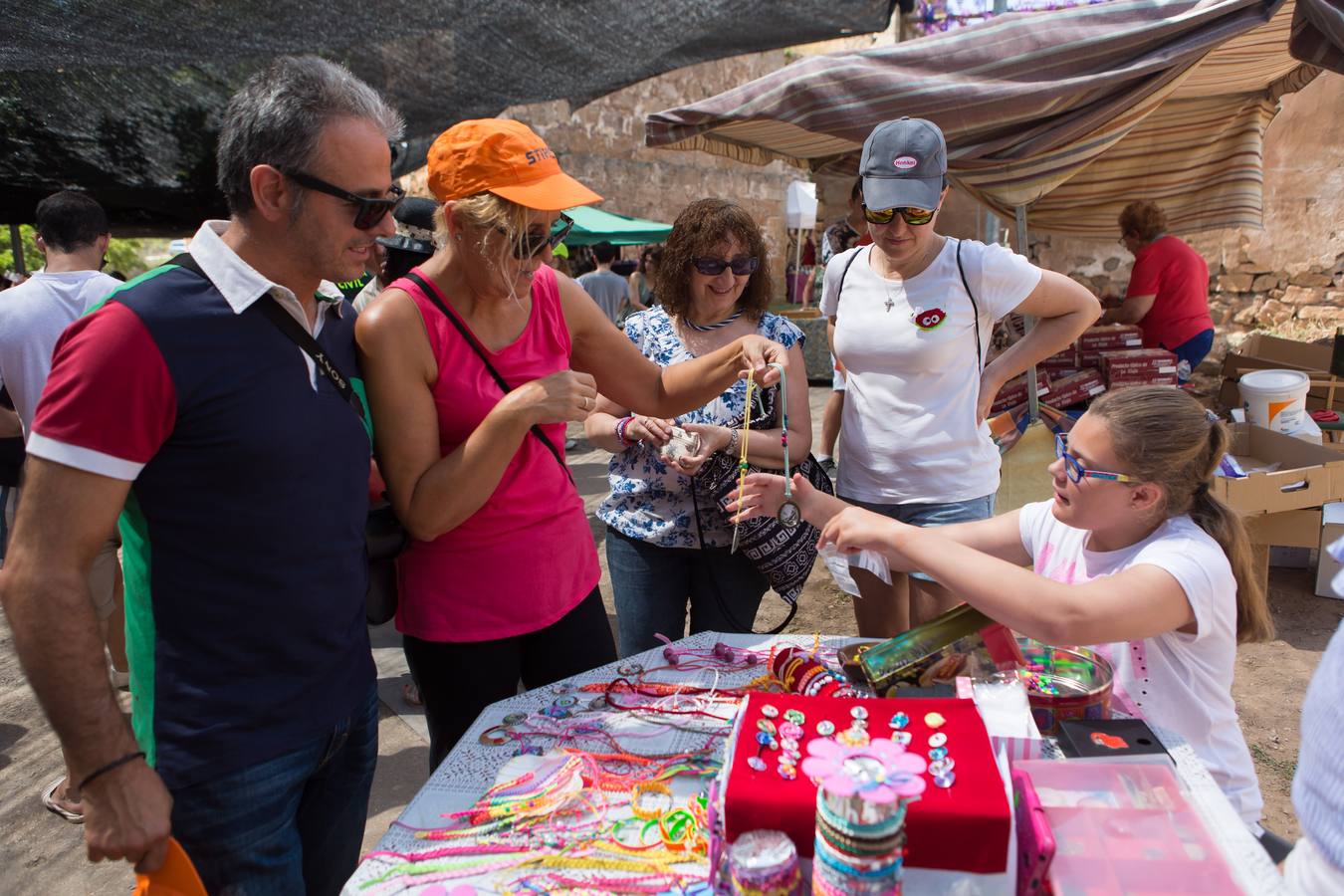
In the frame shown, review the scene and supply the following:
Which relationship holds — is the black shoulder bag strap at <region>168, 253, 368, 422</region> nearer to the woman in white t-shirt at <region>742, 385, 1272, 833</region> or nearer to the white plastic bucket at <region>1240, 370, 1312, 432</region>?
the woman in white t-shirt at <region>742, 385, 1272, 833</region>

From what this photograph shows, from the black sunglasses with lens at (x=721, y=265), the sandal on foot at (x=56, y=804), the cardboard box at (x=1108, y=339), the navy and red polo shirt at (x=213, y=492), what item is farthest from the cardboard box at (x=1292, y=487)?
the sandal on foot at (x=56, y=804)

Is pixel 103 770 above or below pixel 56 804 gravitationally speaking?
above

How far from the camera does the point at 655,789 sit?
149cm

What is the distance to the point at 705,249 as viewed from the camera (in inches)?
102

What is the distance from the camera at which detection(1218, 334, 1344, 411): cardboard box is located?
5875 mm

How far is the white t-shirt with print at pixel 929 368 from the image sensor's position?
103 inches

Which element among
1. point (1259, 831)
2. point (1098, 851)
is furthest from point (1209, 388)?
point (1098, 851)

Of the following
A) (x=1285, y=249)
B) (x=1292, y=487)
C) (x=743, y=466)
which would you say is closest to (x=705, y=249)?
Result: (x=743, y=466)

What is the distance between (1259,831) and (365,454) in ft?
5.71

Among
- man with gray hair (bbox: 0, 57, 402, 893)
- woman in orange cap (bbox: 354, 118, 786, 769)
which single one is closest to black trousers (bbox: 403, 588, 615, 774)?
woman in orange cap (bbox: 354, 118, 786, 769)

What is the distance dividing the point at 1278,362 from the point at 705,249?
5.34 meters

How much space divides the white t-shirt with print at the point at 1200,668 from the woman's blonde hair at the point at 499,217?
4.43ft

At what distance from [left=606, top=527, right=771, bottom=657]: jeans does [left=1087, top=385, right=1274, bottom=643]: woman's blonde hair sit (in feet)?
3.71

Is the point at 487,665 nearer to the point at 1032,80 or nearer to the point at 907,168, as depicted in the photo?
the point at 907,168
